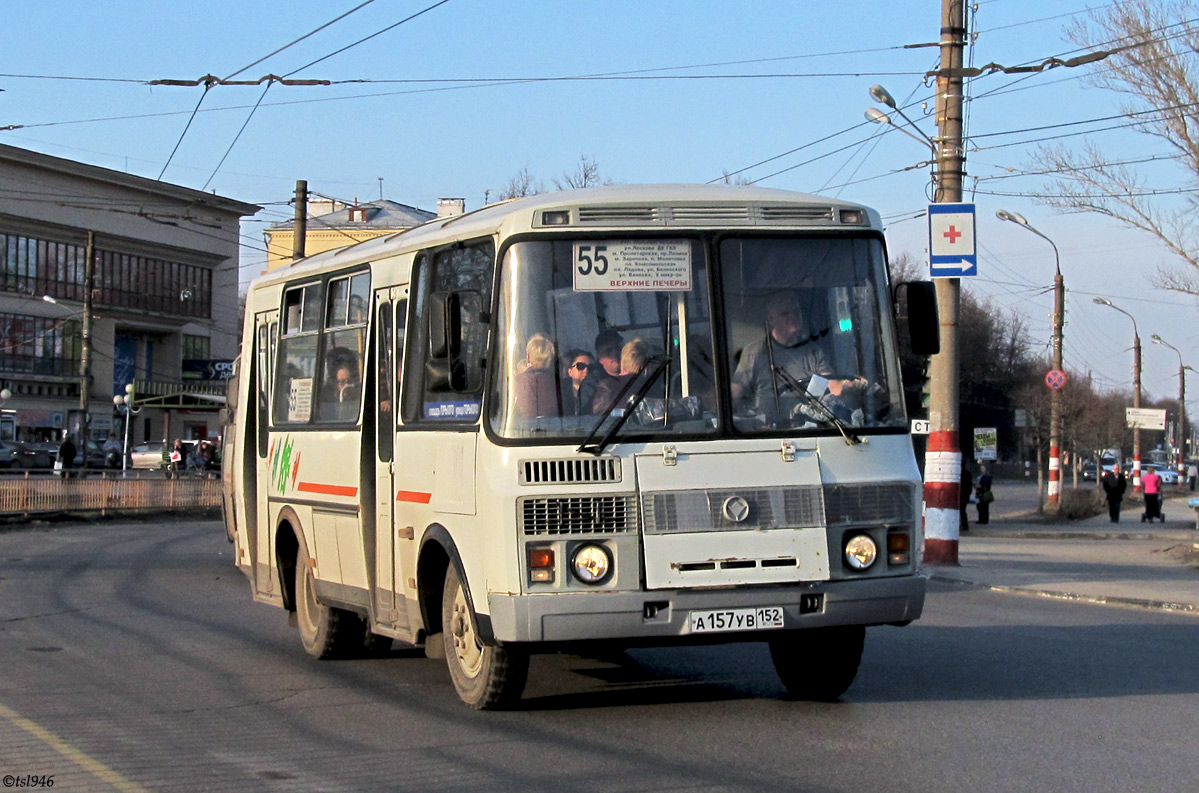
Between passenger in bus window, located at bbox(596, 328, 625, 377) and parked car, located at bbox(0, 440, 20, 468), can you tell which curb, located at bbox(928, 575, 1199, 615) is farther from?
parked car, located at bbox(0, 440, 20, 468)

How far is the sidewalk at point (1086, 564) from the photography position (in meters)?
17.5

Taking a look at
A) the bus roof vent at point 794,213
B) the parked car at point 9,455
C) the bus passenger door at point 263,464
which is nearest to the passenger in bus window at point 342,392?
the bus passenger door at point 263,464

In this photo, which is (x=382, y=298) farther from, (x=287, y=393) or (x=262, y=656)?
(x=262, y=656)

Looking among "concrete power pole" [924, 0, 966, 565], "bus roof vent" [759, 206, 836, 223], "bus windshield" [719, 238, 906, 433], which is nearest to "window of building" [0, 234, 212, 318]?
"concrete power pole" [924, 0, 966, 565]

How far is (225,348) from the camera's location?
87.3 m

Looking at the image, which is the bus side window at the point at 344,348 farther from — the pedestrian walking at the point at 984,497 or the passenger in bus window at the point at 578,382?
the pedestrian walking at the point at 984,497

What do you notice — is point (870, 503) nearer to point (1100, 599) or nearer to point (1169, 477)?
Answer: point (1100, 599)

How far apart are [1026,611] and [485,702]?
8.70 metres

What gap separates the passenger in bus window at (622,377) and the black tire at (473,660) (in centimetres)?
134

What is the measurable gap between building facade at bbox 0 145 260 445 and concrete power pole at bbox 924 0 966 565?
163ft

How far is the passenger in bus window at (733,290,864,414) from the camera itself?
320 inches

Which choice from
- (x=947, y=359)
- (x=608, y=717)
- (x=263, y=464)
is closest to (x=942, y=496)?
(x=947, y=359)

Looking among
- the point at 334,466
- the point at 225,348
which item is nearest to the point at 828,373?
the point at 334,466

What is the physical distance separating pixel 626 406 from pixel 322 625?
4.24 m
